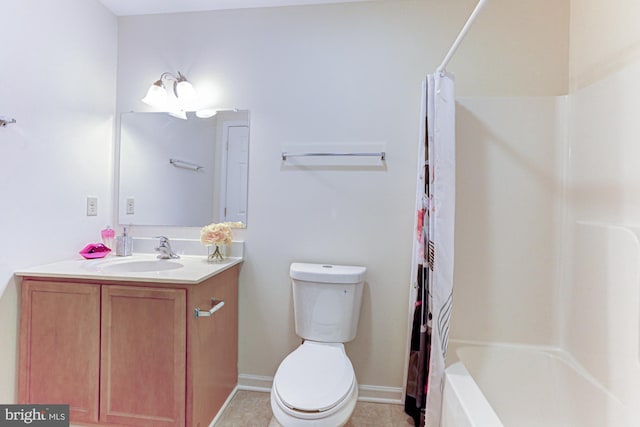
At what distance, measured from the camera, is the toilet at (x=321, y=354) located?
114 cm

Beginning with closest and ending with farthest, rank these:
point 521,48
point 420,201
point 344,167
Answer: point 420,201
point 521,48
point 344,167

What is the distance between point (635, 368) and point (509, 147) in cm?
105

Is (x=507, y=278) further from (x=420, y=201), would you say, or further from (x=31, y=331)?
(x=31, y=331)

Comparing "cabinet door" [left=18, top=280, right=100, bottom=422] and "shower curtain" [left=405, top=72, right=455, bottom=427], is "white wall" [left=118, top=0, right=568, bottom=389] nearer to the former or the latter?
"shower curtain" [left=405, top=72, right=455, bottom=427]

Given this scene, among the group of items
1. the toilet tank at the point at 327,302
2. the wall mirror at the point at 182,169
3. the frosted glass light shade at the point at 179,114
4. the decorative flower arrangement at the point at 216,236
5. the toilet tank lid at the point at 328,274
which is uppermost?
the frosted glass light shade at the point at 179,114

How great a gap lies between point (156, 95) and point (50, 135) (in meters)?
0.60

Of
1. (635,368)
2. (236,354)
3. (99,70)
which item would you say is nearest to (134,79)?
(99,70)

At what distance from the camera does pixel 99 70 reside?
1.85 m

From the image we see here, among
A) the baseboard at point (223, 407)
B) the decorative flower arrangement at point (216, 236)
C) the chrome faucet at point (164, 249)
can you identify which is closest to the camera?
the baseboard at point (223, 407)

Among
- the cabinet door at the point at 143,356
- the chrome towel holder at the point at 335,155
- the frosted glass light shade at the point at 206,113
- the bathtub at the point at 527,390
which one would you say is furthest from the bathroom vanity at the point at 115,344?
the bathtub at the point at 527,390

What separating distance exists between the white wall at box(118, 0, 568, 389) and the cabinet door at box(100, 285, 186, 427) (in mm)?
579

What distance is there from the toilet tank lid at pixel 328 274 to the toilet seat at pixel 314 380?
352mm

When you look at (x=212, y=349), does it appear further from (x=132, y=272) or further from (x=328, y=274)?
(x=328, y=274)

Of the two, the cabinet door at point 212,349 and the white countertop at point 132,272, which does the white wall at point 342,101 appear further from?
the white countertop at point 132,272
